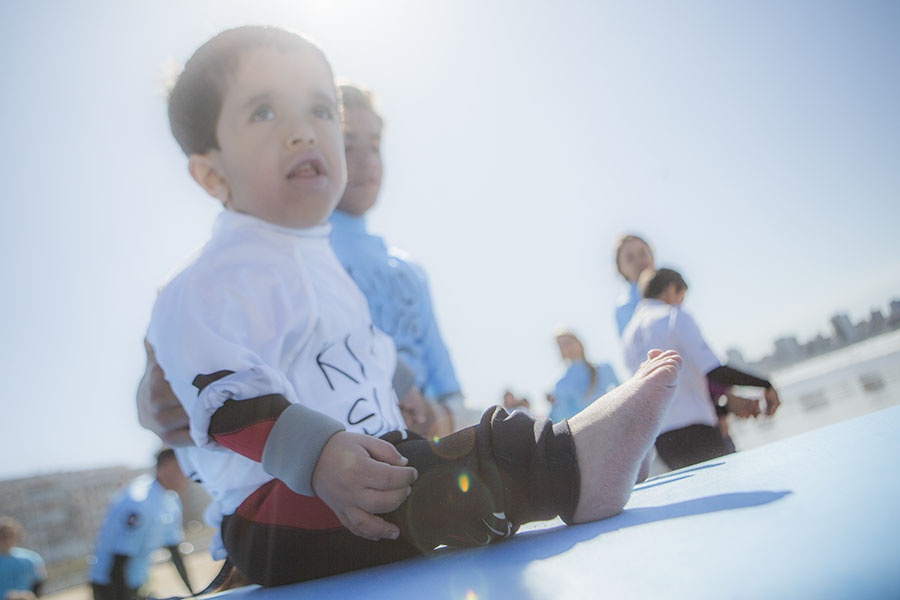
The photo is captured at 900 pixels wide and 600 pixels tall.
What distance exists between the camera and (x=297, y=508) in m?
0.84

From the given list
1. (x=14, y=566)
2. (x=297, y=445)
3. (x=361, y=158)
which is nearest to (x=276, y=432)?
(x=297, y=445)

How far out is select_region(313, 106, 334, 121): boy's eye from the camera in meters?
1.21

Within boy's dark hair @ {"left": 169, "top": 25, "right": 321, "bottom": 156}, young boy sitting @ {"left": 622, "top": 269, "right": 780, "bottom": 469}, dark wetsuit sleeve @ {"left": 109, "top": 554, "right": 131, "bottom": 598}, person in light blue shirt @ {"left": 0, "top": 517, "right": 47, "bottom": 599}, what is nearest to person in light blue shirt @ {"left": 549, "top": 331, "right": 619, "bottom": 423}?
young boy sitting @ {"left": 622, "top": 269, "right": 780, "bottom": 469}

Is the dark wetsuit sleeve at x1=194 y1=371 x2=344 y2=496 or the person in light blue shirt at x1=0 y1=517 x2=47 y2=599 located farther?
the person in light blue shirt at x1=0 y1=517 x2=47 y2=599

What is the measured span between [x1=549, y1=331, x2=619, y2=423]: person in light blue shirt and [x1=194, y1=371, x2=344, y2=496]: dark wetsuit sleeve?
3069 mm

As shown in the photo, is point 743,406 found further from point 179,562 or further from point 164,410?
point 179,562

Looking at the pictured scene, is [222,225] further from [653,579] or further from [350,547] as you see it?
[653,579]

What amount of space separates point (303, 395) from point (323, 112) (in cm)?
62

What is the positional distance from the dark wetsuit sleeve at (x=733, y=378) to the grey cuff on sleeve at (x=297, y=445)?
170 centimetres

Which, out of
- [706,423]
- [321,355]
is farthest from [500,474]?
[706,423]

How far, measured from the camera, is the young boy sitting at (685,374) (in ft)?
6.91

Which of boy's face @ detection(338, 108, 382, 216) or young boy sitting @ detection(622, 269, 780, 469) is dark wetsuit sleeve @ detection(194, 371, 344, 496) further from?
young boy sitting @ detection(622, 269, 780, 469)

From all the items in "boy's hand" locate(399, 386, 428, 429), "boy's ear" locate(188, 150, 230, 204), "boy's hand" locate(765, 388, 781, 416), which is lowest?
"boy's hand" locate(765, 388, 781, 416)

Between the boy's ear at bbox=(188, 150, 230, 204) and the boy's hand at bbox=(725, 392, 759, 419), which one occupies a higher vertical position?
the boy's ear at bbox=(188, 150, 230, 204)
